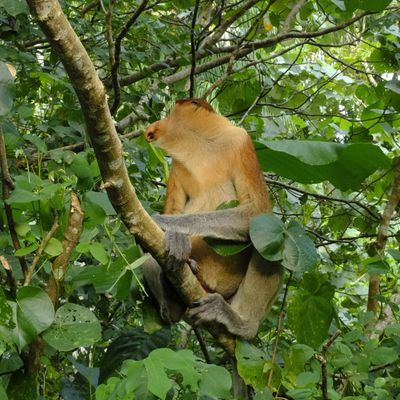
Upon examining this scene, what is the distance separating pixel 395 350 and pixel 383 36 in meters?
2.56

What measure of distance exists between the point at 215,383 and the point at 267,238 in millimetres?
1007

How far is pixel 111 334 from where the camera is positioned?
4.04 m

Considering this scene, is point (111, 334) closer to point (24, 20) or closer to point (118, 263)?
point (118, 263)

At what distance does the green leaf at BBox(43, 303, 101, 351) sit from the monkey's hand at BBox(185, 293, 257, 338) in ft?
3.62

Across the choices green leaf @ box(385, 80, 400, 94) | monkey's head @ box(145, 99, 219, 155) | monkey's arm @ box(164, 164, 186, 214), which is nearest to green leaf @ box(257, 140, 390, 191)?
monkey's head @ box(145, 99, 219, 155)

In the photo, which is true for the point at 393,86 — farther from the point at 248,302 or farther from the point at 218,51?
the point at 248,302

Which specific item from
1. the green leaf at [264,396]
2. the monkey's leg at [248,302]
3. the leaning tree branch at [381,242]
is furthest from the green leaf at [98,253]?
the leaning tree branch at [381,242]

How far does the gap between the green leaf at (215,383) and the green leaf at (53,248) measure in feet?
2.09

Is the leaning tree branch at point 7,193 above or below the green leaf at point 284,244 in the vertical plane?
above

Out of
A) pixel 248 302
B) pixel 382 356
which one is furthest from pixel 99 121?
pixel 248 302

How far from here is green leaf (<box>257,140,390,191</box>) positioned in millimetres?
2971

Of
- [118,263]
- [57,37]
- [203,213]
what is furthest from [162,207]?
[57,37]

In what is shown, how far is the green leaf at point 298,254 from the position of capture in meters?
2.95

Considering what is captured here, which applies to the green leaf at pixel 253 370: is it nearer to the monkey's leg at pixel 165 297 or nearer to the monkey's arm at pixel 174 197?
the monkey's leg at pixel 165 297
